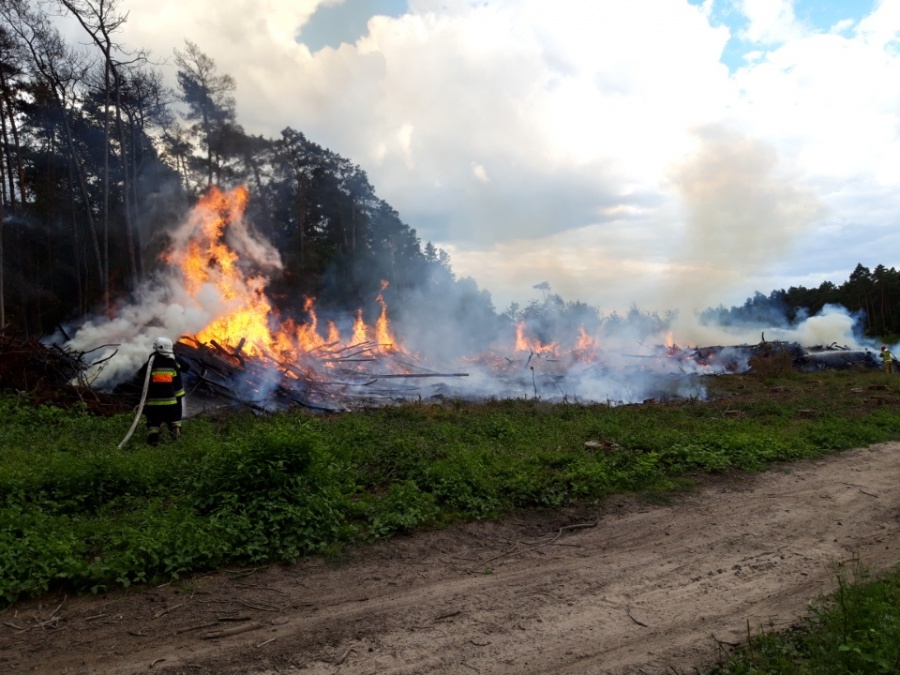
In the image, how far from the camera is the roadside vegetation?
535 centimetres

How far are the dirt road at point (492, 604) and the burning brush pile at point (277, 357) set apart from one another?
11.9 meters

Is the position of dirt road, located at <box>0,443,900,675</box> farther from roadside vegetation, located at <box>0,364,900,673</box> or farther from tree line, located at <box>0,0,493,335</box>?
tree line, located at <box>0,0,493,335</box>

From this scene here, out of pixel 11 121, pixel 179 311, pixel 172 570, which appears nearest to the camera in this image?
pixel 172 570

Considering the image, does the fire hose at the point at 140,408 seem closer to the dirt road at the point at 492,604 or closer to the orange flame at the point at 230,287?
the dirt road at the point at 492,604

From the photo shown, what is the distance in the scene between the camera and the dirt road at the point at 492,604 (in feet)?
13.3

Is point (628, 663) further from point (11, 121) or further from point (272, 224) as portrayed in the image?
point (272, 224)

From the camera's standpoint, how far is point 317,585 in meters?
5.23

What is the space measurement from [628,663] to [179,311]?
60.5ft

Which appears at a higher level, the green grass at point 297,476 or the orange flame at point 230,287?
the orange flame at point 230,287

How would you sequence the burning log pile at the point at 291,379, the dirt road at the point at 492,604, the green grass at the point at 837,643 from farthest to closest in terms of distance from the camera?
the burning log pile at the point at 291,379, the dirt road at the point at 492,604, the green grass at the point at 837,643

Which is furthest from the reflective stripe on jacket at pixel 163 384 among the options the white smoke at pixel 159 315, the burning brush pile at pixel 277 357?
the white smoke at pixel 159 315

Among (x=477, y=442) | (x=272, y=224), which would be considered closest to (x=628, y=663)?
(x=477, y=442)

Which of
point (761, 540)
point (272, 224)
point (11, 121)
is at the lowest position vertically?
point (761, 540)

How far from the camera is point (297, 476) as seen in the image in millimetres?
6762
